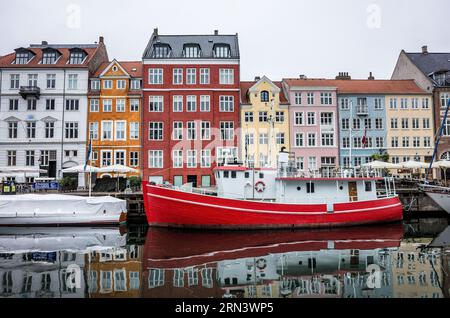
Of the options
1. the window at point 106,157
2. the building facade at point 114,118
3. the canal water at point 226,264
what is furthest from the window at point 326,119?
the window at point 106,157

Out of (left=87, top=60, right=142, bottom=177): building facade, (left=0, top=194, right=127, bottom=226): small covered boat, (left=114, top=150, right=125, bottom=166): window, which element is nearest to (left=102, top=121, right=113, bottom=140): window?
(left=87, top=60, right=142, bottom=177): building facade

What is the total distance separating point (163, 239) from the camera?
18844 mm

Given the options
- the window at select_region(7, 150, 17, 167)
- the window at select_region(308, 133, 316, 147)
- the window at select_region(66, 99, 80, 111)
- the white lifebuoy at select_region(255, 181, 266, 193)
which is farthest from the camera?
the window at select_region(308, 133, 316, 147)

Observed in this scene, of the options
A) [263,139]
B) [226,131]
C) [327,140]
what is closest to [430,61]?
[327,140]

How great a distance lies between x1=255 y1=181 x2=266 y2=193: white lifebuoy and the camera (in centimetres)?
2230

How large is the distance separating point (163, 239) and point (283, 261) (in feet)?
24.5

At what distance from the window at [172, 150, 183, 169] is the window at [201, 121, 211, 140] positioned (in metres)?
3.02

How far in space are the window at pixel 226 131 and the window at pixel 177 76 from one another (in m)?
6.54

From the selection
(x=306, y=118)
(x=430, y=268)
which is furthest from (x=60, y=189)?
(x=430, y=268)

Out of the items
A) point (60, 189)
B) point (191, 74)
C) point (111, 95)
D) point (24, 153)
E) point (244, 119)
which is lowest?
point (60, 189)

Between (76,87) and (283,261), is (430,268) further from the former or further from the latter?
(76,87)

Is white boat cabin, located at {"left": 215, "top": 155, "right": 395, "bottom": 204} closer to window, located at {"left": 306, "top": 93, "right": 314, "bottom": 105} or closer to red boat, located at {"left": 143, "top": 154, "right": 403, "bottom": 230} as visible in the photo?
red boat, located at {"left": 143, "top": 154, "right": 403, "bottom": 230}

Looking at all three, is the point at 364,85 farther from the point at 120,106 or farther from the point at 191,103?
the point at 120,106

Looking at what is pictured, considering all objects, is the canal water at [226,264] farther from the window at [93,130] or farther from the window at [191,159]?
the window at [93,130]
